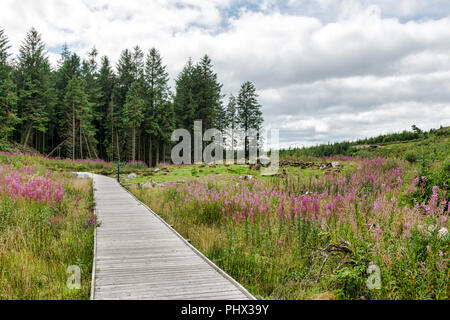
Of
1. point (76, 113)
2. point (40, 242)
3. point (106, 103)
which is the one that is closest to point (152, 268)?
point (40, 242)

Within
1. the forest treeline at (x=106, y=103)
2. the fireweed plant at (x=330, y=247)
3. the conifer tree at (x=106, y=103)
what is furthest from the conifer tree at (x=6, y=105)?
the fireweed plant at (x=330, y=247)

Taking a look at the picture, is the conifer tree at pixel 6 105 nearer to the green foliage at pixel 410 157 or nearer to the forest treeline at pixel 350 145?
the forest treeline at pixel 350 145

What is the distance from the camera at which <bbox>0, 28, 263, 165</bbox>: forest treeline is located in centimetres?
3344

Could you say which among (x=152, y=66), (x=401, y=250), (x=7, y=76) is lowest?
(x=401, y=250)

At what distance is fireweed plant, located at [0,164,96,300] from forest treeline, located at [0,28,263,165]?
1011 inches

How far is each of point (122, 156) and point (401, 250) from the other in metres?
40.8

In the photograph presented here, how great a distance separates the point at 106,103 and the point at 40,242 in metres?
39.7

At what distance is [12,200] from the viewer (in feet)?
21.9

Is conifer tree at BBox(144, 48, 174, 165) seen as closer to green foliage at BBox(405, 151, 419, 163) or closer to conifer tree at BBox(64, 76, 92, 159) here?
conifer tree at BBox(64, 76, 92, 159)

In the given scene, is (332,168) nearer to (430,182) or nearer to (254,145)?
(430,182)

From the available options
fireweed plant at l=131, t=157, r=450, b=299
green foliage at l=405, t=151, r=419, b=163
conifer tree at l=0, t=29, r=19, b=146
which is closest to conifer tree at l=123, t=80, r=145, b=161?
conifer tree at l=0, t=29, r=19, b=146

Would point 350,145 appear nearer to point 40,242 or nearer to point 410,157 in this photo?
point 410,157

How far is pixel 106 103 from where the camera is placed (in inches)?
1630

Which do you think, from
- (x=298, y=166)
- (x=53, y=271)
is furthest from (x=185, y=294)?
(x=298, y=166)
